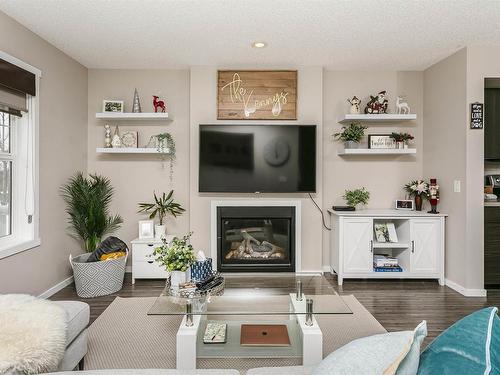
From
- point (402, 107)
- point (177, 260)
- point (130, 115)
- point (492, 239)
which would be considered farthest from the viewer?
point (402, 107)

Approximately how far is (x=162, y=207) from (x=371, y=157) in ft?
8.79

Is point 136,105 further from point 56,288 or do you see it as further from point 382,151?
point 382,151

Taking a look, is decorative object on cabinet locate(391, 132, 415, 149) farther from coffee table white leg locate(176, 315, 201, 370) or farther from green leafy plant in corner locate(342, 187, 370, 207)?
coffee table white leg locate(176, 315, 201, 370)

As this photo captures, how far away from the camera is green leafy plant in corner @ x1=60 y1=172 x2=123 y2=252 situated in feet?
13.6

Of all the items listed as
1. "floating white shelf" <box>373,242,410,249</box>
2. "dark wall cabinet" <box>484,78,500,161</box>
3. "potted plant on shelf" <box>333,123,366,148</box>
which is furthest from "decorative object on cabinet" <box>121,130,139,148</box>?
"dark wall cabinet" <box>484,78,500,161</box>

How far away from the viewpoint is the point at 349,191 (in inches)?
183

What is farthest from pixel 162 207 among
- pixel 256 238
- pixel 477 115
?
pixel 477 115

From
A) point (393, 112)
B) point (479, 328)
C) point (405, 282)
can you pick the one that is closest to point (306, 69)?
point (393, 112)

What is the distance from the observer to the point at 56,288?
12.7 feet

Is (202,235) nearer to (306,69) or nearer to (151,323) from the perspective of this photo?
(151,323)

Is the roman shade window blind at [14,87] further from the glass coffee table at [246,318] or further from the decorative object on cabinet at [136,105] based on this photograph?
the glass coffee table at [246,318]

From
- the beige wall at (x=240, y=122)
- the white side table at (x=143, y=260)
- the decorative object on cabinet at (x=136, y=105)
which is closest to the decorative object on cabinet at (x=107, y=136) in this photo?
the decorative object on cabinet at (x=136, y=105)

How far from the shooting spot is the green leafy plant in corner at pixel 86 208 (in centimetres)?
415

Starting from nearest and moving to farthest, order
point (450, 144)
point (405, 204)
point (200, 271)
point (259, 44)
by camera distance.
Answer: point (200, 271)
point (259, 44)
point (450, 144)
point (405, 204)
